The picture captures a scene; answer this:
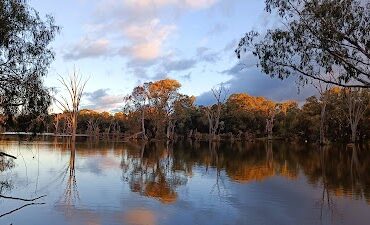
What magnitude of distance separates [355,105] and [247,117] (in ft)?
73.8

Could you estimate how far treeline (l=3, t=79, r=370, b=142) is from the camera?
53.7 metres

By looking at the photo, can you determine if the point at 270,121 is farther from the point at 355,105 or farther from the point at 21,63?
the point at 21,63

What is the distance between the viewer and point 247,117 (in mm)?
72375

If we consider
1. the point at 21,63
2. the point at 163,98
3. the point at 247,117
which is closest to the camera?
the point at 21,63

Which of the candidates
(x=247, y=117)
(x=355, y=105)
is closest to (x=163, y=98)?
(x=247, y=117)

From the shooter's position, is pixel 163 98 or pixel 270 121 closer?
pixel 163 98

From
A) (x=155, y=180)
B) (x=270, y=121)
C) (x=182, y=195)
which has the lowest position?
(x=182, y=195)

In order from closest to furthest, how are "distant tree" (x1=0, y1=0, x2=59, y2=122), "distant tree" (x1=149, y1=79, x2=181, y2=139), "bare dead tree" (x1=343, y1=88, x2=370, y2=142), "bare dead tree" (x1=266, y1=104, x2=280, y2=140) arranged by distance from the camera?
1. "distant tree" (x1=0, y1=0, x2=59, y2=122)
2. "bare dead tree" (x1=343, y1=88, x2=370, y2=142)
3. "distant tree" (x1=149, y1=79, x2=181, y2=139)
4. "bare dead tree" (x1=266, y1=104, x2=280, y2=140)

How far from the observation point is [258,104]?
80.1 metres

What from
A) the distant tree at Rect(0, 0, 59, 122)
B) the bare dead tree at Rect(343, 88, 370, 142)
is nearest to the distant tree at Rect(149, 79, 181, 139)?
the bare dead tree at Rect(343, 88, 370, 142)

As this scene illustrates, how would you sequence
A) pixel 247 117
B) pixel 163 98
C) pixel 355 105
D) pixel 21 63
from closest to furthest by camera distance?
pixel 21 63 → pixel 355 105 → pixel 163 98 → pixel 247 117

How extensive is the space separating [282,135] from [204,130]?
48.2 ft

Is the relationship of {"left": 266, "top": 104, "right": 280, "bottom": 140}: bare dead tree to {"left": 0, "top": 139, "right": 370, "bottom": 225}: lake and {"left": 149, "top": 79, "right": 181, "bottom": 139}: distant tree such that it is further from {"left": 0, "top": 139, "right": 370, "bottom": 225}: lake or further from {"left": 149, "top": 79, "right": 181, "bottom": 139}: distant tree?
{"left": 0, "top": 139, "right": 370, "bottom": 225}: lake

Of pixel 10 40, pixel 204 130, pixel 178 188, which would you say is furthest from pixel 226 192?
pixel 204 130
